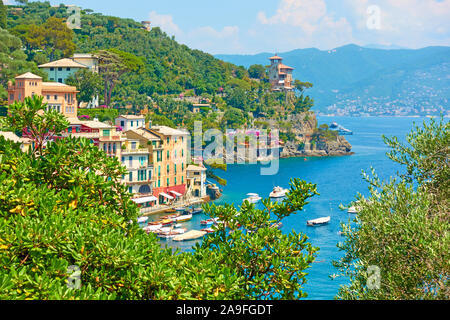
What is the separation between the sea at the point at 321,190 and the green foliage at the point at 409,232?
6.00m

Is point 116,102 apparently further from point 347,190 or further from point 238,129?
point 347,190

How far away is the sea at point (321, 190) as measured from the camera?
114ft

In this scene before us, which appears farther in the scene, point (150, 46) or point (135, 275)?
point (150, 46)

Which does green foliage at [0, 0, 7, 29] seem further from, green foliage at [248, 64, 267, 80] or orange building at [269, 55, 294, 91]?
orange building at [269, 55, 294, 91]

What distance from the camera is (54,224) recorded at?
790cm

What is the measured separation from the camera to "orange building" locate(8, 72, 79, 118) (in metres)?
55.6

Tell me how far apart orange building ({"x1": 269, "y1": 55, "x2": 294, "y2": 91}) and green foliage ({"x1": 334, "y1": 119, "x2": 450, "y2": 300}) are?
11234 cm

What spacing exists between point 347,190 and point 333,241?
1039 inches

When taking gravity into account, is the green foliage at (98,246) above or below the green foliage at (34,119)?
below

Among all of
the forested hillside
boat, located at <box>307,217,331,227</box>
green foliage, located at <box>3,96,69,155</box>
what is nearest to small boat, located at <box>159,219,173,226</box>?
boat, located at <box>307,217,331,227</box>

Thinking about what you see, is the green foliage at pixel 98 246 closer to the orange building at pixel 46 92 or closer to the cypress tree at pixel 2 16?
the orange building at pixel 46 92

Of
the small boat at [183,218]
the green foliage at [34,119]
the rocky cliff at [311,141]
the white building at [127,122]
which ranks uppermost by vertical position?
the green foliage at [34,119]

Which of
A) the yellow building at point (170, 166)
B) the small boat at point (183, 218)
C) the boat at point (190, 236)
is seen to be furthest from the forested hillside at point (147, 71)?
the boat at point (190, 236)

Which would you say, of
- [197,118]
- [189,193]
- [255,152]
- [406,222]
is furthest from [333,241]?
[255,152]
